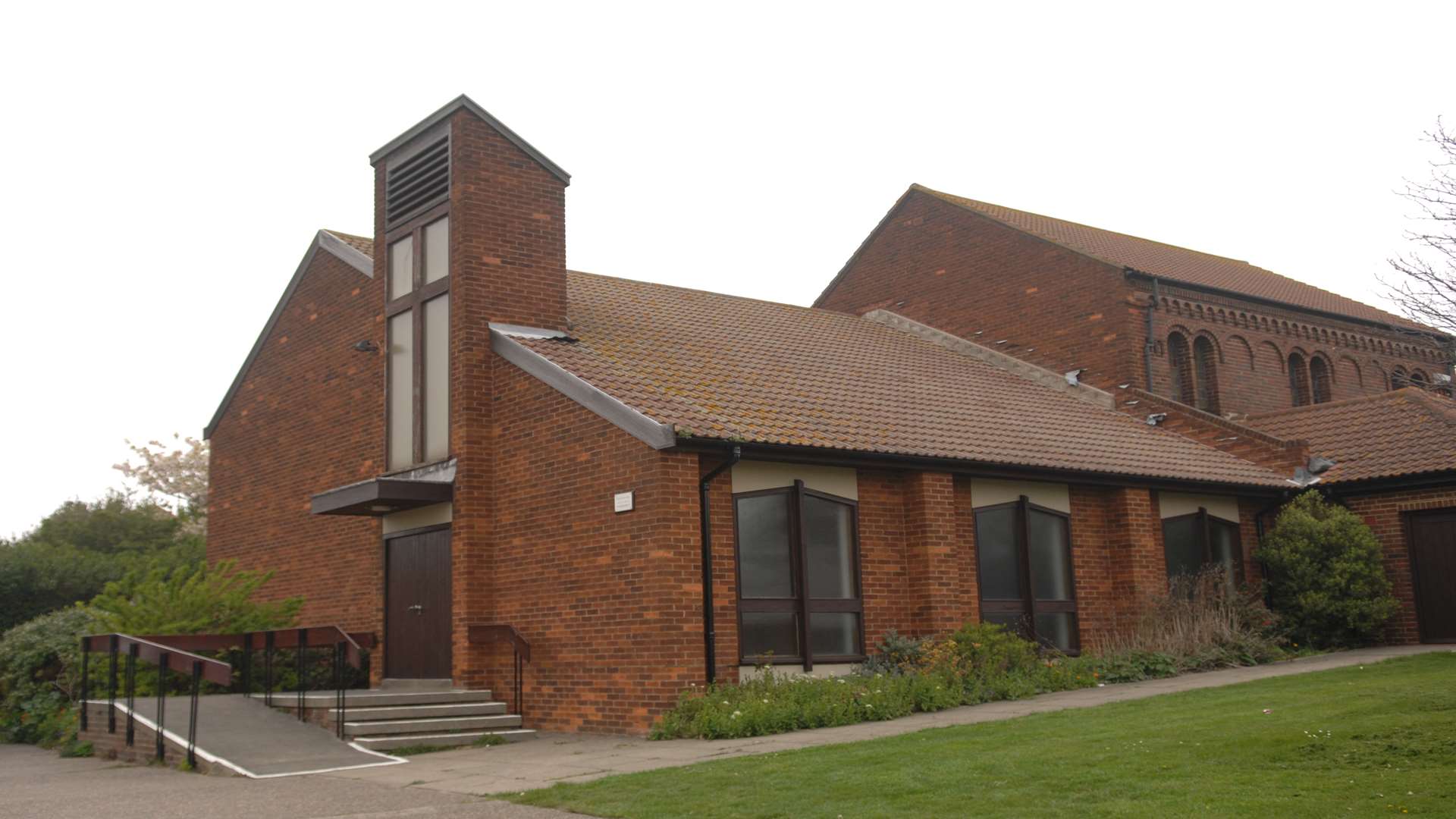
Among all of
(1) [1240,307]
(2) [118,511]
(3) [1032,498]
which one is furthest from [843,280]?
(2) [118,511]

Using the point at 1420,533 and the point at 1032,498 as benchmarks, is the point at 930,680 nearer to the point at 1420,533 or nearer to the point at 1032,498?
the point at 1032,498

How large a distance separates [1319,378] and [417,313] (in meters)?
20.4

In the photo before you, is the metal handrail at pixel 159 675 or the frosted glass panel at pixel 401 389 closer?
the metal handrail at pixel 159 675

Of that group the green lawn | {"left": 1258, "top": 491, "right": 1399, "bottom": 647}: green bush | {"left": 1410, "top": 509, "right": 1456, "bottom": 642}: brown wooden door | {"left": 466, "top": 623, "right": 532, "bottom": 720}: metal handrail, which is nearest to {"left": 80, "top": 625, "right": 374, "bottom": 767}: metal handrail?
{"left": 466, "top": 623, "right": 532, "bottom": 720}: metal handrail

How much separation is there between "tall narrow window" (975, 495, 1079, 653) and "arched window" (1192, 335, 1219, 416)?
9105 millimetres

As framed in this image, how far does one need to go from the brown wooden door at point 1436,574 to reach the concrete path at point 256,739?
1615 cm

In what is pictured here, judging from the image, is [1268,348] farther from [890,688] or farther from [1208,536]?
[890,688]

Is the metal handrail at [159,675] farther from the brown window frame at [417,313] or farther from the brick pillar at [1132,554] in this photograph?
the brick pillar at [1132,554]

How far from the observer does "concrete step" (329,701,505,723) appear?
530 inches

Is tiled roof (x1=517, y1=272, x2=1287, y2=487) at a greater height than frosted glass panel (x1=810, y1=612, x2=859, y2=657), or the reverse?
tiled roof (x1=517, y1=272, x2=1287, y2=487)

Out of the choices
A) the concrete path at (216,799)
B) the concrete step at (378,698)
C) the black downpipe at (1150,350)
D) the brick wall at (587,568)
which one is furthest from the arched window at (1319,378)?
the concrete path at (216,799)

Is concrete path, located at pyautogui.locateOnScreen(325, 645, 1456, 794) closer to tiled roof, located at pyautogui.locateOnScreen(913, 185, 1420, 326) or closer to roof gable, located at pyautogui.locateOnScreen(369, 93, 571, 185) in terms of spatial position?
roof gable, located at pyautogui.locateOnScreen(369, 93, 571, 185)

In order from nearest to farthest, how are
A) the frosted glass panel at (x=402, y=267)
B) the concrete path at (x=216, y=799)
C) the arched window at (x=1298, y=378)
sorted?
the concrete path at (x=216, y=799) → the frosted glass panel at (x=402, y=267) → the arched window at (x=1298, y=378)

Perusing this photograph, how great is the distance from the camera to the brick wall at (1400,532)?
2012 cm
